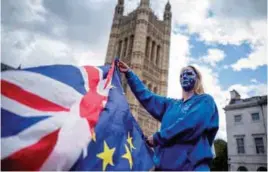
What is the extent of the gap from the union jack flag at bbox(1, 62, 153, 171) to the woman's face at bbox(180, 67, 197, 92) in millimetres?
677

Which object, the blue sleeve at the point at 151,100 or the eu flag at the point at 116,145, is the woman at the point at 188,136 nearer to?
the eu flag at the point at 116,145

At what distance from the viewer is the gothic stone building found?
37344mm

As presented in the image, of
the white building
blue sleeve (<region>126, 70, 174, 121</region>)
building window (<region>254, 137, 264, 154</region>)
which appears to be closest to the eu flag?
blue sleeve (<region>126, 70, 174, 121</region>)

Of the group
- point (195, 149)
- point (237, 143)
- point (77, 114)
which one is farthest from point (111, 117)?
point (237, 143)

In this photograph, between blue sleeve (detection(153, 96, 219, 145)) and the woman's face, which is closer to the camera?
blue sleeve (detection(153, 96, 219, 145))

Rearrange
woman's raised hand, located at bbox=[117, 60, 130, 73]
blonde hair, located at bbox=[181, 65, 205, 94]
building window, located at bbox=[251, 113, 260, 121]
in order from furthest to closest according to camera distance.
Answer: building window, located at bbox=[251, 113, 260, 121]
woman's raised hand, located at bbox=[117, 60, 130, 73]
blonde hair, located at bbox=[181, 65, 205, 94]

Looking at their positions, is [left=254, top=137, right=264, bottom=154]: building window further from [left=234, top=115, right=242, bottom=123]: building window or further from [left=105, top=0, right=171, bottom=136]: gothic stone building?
[left=105, top=0, right=171, bottom=136]: gothic stone building

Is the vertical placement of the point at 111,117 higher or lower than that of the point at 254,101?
lower

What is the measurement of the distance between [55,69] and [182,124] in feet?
4.60

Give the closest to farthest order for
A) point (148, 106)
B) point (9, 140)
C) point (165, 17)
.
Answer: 1. point (9, 140)
2. point (148, 106)
3. point (165, 17)

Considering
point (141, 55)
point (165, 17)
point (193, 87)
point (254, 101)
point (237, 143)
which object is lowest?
point (193, 87)

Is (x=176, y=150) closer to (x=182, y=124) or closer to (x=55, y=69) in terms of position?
(x=182, y=124)

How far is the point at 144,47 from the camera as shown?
1535 inches

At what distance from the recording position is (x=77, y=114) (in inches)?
82.5
